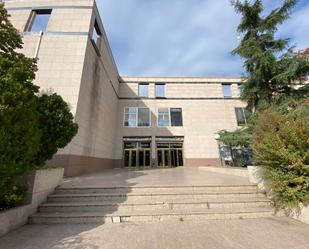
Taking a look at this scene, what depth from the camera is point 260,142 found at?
16.1 feet

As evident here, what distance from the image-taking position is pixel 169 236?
10.5ft

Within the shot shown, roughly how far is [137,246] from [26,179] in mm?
3520

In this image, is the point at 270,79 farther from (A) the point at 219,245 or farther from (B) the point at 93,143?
(B) the point at 93,143

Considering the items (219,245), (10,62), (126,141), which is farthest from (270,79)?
(126,141)

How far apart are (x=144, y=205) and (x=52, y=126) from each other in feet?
12.4

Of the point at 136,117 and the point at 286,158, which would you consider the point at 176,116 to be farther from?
the point at 286,158

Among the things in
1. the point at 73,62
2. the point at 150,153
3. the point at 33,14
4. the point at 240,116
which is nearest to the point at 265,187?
the point at 73,62

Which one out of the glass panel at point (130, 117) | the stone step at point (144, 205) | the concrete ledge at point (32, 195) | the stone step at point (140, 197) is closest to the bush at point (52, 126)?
the concrete ledge at point (32, 195)

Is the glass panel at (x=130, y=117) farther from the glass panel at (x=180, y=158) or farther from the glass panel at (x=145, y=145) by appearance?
the glass panel at (x=180, y=158)

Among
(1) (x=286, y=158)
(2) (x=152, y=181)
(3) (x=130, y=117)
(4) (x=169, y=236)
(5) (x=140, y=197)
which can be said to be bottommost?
(4) (x=169, y=236)

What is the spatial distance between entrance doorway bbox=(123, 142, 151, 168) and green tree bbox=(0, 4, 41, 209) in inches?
525

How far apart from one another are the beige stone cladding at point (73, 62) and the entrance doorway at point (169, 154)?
7.25m

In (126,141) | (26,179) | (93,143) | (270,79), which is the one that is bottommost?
(26,179)

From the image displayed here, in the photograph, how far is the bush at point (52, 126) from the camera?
4.70 metres
